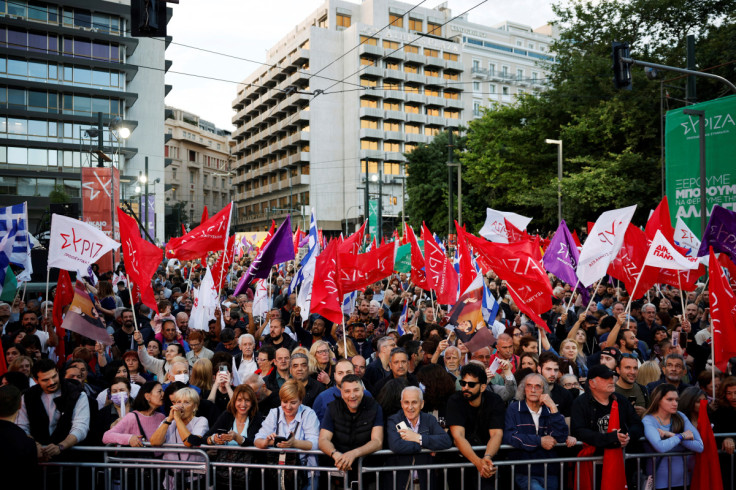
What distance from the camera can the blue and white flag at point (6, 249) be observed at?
1041 cm

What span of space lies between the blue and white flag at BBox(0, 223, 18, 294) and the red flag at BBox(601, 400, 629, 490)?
901 centimetres

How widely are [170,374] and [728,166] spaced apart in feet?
49.3

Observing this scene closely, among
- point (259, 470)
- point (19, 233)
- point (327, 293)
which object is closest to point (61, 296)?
point (19, 233)

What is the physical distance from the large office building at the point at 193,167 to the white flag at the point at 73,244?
93074mm

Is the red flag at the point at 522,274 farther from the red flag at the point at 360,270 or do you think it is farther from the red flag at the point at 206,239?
the red flag at the point at 206,239

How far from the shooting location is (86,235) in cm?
1023

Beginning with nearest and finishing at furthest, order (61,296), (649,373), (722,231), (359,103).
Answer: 1. (649,373)
2. (722,231)
3. (61,296)
4. (359,103)

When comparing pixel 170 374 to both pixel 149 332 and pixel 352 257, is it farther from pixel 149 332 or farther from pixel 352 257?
pixel 352 257

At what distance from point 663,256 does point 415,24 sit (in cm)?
7135

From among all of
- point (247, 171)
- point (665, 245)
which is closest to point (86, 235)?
point (665, 245)

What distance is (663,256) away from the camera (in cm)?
1011

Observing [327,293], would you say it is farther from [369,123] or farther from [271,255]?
[369,123]

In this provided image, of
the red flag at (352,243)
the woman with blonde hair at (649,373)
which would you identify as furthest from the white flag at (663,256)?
the red flag at (352,243)

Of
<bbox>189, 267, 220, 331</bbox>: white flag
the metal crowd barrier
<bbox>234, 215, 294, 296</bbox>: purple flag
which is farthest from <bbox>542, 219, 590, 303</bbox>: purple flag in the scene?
the metal crowd barrier
